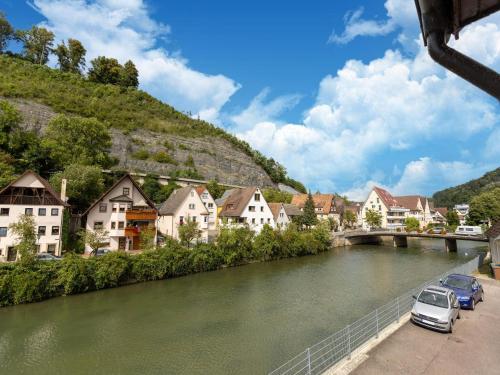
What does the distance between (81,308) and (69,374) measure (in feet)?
32.3

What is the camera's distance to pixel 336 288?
2855cm

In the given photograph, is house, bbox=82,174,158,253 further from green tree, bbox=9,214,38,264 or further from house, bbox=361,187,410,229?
house, bbox=361,187,410,229

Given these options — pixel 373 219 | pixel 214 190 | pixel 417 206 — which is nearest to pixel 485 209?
pixel 373 219

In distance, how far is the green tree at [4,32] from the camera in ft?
320

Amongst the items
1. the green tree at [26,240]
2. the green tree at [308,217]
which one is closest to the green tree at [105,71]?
the green tree at [308,217]

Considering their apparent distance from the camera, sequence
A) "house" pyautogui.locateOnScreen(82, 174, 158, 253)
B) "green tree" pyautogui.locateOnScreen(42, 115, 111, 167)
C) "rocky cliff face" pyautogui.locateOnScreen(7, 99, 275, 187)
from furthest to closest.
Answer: "rocky cliff face" pyautogui.locateOnScreen(7, 99, 275, 187) < "green tree" pyautogui.locateOnScreen(42, 115, 111, 167) < "house" pyautogui.locateOnScreen(82, 174, 158, 253)

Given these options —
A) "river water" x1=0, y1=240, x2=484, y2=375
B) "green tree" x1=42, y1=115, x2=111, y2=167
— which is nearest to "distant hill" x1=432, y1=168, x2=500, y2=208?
"river water" x1=0, y1=240, x2=484, y2=375

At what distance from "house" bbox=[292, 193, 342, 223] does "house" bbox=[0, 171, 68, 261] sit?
190 feet

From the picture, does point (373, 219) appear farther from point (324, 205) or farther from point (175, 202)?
point (175, 202)

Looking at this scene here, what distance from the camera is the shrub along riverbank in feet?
77.8

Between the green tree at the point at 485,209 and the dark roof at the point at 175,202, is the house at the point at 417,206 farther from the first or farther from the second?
the dark roof at the point at 175,202

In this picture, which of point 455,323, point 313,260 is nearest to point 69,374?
point 455,323

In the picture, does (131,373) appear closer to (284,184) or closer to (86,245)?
(86,245)

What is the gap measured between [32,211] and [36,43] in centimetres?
10324
